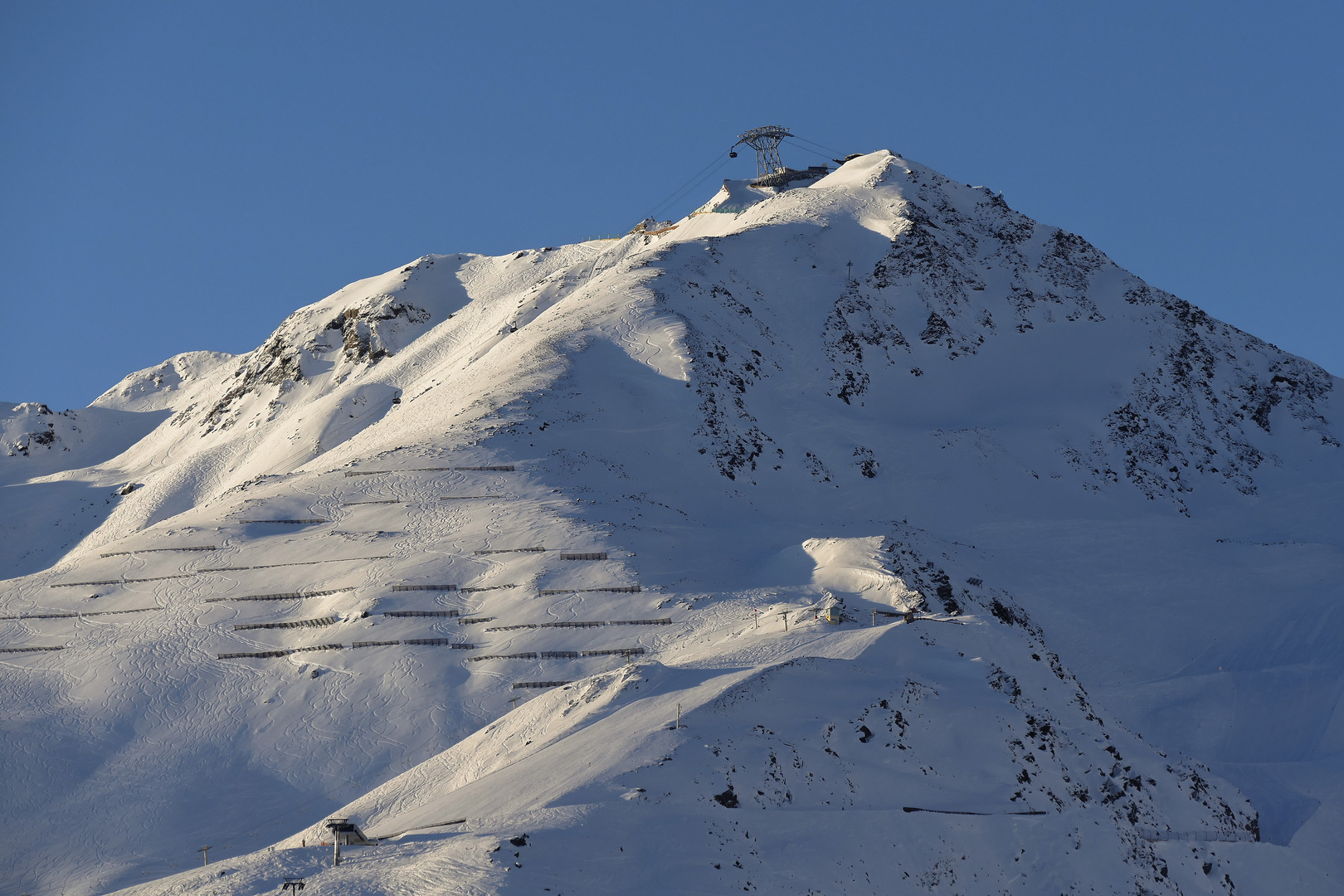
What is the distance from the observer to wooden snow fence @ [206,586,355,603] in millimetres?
40062

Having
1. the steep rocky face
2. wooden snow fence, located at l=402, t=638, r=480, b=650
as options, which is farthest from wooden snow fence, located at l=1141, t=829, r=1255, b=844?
the steep rocky face

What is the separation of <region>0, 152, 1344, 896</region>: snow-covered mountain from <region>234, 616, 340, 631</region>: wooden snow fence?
0.43 feet

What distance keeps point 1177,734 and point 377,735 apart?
2867 cm

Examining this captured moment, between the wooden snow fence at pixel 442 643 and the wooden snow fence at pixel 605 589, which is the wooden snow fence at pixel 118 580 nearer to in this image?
the wooden snow fence at pixel 442 643

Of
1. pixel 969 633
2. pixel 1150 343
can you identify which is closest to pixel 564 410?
pixel 969 633

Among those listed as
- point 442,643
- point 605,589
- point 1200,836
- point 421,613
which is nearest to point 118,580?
point 421,613

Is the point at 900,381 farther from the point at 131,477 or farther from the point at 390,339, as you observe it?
the point at 131,477

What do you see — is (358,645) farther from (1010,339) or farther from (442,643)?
(1010,339)

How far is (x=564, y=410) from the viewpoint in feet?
185

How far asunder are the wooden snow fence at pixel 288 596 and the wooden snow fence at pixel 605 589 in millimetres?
7133

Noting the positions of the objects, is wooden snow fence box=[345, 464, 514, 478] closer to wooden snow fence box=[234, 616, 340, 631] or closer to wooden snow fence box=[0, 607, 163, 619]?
wooden snow fence box=[0, 607, 163, 619]

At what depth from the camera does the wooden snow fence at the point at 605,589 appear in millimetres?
39750

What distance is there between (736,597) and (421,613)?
1093 centimetres

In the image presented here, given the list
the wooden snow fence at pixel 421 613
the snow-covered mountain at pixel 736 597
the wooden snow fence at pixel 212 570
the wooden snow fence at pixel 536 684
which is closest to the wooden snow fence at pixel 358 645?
the snow-covered mountain at pixel 736 597
